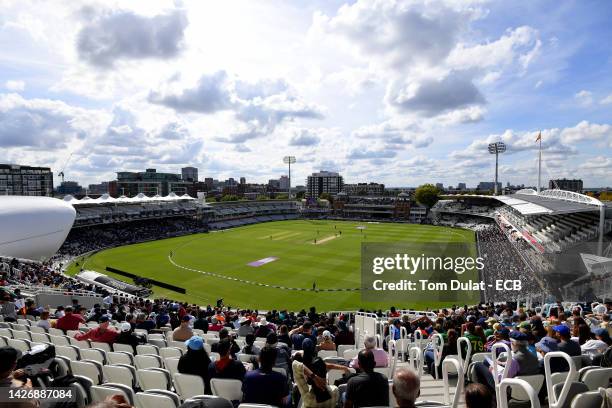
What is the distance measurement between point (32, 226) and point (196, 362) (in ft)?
154

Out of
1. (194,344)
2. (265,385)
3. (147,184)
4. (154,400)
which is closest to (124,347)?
(194,344)

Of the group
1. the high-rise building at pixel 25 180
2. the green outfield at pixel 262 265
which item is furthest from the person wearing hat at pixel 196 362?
the high-rise building at pixel 25 180

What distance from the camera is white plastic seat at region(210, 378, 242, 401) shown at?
486cm

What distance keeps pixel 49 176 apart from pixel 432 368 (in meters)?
169

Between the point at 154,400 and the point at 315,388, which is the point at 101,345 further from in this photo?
the point at 315,388

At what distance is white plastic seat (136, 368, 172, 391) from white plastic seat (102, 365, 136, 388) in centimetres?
13

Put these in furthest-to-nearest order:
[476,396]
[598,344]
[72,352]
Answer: [72,352] → [598,344] → [476,396]

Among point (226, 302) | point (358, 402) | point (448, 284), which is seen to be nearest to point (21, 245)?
point (226, 302)

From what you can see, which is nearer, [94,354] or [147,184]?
[94,354]

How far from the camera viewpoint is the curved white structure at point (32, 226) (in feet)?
130

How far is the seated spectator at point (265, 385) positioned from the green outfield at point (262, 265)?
25.7m

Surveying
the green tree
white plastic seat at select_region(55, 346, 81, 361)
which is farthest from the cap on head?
the green tree

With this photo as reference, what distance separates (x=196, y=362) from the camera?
5281mm

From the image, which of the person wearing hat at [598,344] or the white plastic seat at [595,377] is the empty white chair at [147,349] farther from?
the person wearing hat at [598,344]
